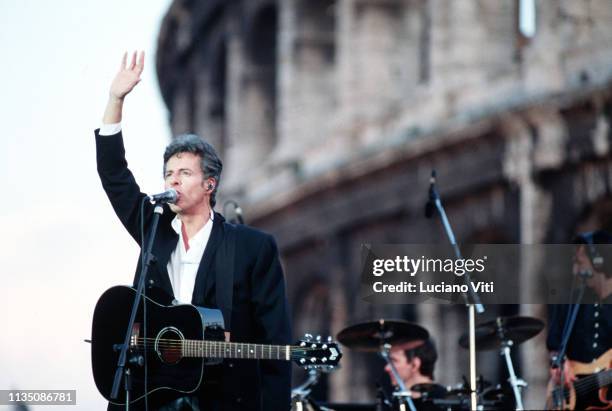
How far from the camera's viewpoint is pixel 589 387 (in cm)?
1051

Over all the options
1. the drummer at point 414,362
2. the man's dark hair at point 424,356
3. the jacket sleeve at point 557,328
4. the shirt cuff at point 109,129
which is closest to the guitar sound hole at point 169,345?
the shirt cuff at point 109,129

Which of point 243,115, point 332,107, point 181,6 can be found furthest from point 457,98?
point 181,6

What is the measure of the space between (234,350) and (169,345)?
0.33 meters

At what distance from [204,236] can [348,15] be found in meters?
22.4

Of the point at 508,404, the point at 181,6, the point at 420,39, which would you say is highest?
the point at 181,6

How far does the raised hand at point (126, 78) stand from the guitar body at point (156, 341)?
105 centimetres

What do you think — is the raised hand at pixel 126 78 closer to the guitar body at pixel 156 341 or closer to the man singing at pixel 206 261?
the man singing at pixel 206 261

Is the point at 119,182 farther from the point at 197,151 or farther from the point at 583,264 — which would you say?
the point at 583,264

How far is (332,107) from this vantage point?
108 ft

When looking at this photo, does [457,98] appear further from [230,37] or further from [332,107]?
[230,37]

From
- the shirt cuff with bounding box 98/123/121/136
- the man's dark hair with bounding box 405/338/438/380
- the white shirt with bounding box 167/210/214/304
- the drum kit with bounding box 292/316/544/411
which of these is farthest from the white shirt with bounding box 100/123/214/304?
the man's dark hair with bounding box 405/338/438/380

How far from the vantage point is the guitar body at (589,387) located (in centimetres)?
1045

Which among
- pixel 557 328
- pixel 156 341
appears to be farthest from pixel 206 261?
pixel 557 328

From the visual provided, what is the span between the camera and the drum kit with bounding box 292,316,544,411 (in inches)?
457
